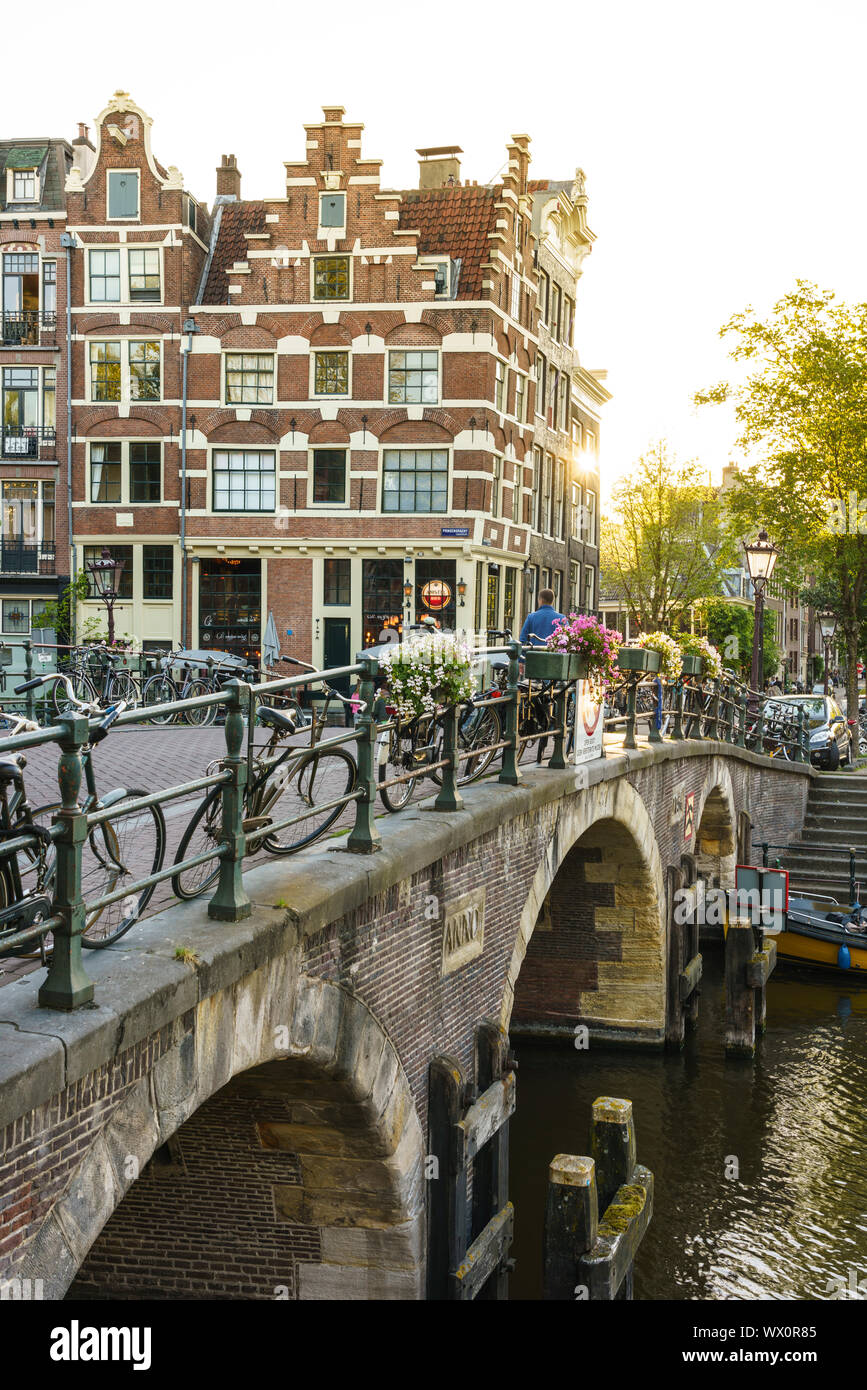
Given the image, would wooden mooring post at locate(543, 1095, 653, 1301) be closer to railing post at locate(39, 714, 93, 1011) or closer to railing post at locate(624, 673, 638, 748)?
railing post at locate(39, 714, 93, 1011)

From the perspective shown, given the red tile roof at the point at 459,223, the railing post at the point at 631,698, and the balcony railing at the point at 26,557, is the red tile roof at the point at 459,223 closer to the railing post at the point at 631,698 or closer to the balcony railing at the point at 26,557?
the balcony railing at the point at 26,557

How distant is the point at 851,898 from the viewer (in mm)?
21000

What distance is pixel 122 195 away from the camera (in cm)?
3097

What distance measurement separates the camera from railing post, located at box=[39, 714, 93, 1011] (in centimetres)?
402

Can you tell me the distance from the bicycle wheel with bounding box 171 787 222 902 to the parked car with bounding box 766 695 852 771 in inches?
963

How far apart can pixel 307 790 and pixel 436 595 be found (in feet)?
73.7

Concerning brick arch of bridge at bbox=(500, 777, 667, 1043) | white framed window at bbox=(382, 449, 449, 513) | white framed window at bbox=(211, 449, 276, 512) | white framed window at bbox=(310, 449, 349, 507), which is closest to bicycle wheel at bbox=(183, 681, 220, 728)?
brick arch of bridge at bbox=(500, 777, 667, 1043)

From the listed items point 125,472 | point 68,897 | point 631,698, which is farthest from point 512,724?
point 125,472

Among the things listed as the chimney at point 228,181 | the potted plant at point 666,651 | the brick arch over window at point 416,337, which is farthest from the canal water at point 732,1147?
the chimney at point 228,181

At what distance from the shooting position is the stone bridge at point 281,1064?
4109 mm

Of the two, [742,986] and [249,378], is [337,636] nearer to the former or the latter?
[249,378]

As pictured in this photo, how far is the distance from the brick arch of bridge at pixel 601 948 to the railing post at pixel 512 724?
5.78 meters
